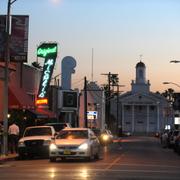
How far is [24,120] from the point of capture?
4262 centimetres

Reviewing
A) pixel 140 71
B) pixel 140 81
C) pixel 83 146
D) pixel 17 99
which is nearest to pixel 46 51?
pixel 17 99

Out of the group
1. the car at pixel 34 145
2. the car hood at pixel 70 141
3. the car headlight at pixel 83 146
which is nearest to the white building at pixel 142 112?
the car at pixel 34 145

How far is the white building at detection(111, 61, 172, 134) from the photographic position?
14525 centimetres

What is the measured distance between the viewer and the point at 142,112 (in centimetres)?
14638

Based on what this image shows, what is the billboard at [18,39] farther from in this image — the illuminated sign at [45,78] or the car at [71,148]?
the illuminated sign at [45,78]

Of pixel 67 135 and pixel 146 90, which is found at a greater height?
pixel 146 90

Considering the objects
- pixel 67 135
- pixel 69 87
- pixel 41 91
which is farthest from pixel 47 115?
pixel 69 87

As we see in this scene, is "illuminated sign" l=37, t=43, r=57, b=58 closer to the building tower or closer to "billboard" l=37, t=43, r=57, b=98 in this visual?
"billboard" l=37, t=43, r=57, b=98

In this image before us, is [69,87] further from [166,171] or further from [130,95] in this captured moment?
[130,95]

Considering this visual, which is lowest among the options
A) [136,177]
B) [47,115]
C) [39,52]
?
[136,177]

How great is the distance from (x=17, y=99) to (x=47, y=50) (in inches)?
401

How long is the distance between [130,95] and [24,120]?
343 ft

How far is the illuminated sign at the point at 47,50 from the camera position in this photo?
4934 cm

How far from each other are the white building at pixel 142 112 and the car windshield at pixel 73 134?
11523cm
